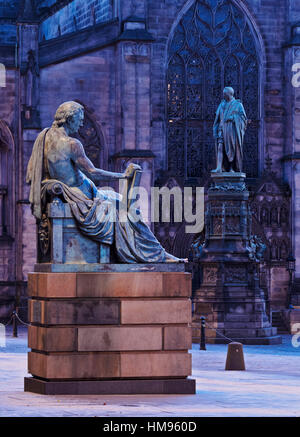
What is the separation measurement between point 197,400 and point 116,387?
3.10ft

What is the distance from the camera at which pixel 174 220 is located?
36.8 metres

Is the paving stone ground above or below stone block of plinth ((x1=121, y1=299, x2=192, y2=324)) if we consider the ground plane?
below

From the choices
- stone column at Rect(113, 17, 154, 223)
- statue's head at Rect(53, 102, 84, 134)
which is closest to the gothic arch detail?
stone column at Rect(113, 17, 154, 223)

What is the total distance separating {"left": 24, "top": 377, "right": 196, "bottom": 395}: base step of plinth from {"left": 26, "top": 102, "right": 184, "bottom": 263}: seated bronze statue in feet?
4.60

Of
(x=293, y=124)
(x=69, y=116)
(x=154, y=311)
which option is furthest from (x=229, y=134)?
(x=154, y=311)

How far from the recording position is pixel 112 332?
41.6 ft

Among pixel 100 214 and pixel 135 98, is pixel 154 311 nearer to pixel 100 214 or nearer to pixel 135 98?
pixel 100 214

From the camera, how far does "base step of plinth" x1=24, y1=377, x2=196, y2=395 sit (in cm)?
1250

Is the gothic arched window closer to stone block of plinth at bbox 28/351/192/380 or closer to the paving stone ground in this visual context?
the paving stone ground

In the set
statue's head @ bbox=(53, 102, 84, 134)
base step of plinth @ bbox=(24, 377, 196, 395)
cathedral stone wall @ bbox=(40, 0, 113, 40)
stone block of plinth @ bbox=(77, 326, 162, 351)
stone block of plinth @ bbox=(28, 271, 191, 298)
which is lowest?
base step of plinth @ bbox=(24, 377, 196, 395)

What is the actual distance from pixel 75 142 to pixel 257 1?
87.5 ft

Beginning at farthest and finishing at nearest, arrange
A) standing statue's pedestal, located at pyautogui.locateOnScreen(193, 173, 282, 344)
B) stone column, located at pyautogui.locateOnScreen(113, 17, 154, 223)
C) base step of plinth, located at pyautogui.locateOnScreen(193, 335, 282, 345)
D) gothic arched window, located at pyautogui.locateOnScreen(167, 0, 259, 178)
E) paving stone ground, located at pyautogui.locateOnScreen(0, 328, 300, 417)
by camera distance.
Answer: gothic arched window, located at pyautogui.locateOnScreen(167, 0, 259, 178), stone column, located at pyautogui.locateOnScreen(113, 17, 154, 223), standing statue's pedestal, located at pyautogui.locateOnScreen(193, 173, 282, 344), base step of plinth, located at pyautogui.locateOnScreen(193, 335, 282, 345), paving stone ground, located at pyautogui.locateOnScreen(0, 328, 300, 417)

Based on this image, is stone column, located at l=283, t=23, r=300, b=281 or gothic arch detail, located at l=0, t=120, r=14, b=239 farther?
stone column, located at l=283, t=23, r=300, b=281

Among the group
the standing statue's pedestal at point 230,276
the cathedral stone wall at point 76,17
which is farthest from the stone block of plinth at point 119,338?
the cathedral stone wall at point 76,17
